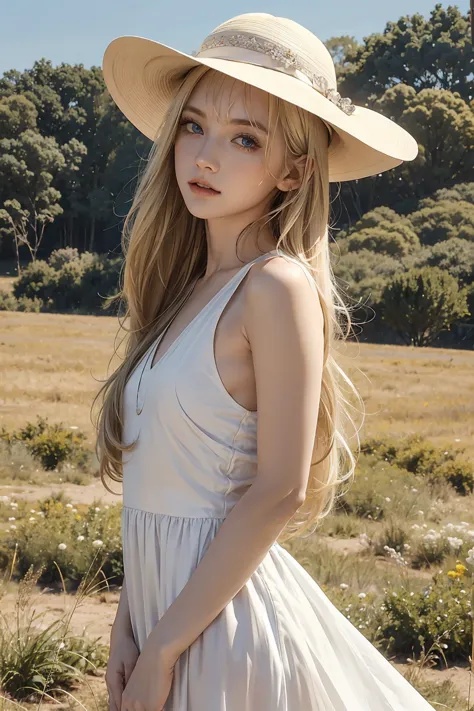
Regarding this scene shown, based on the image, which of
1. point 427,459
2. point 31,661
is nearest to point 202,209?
point 31,661

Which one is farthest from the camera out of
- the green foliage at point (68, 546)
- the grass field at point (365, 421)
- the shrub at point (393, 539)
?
the shrub at point (393, 539)

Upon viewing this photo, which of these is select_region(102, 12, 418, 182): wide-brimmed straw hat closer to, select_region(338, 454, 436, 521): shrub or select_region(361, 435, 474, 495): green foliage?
select_region(338, 454, 436, 521): shrub

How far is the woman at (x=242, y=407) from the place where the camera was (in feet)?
3.07

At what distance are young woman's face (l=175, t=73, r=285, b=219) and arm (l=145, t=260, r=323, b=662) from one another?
20 cm

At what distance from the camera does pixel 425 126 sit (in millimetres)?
11734

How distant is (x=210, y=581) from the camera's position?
0.92 m

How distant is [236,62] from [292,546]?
3.14 metres

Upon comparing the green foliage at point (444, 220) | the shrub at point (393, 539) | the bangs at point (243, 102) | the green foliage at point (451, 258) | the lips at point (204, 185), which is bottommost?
the shrub at point (393, 539)

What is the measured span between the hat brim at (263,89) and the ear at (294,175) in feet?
0.21

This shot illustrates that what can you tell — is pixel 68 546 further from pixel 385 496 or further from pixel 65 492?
pixel 385 496

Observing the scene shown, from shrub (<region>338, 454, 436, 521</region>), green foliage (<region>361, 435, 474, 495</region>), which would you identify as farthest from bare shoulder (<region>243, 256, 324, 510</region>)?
green foliage (<region>361, 435, 474, 495</region>)

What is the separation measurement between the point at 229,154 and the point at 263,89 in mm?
101

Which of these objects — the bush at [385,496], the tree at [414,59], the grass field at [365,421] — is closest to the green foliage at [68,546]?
the grass field at [365,421]

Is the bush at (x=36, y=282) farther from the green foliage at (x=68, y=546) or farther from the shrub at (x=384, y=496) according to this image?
the shrub at (x=384, y=496)
